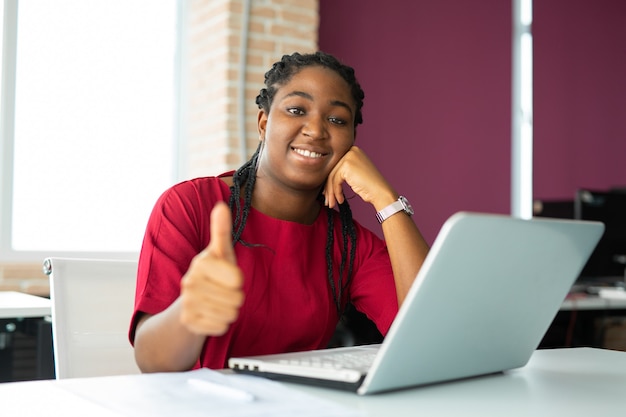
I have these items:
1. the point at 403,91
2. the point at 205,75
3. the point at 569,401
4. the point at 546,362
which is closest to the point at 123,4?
the point at 205,75

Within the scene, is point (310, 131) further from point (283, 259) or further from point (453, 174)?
point (453, 174)

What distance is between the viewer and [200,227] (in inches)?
56.5

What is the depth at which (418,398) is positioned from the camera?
3.00 ft

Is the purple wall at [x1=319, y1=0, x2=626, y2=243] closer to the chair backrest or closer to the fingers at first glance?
the fingers

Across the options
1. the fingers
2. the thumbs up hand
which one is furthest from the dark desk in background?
the thumbs up hand

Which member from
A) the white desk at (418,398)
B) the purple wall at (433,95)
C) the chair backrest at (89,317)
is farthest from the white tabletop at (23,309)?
the purple wall at (433,95)

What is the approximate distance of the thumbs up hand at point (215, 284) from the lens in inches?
30.1

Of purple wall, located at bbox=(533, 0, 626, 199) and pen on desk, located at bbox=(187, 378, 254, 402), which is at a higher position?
purple wall, located at bbox=(533, 0, 626, 199)

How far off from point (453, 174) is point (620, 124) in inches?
63.6

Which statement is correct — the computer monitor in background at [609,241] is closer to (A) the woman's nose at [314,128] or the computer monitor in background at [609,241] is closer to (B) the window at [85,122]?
(B) the window at [85,122]

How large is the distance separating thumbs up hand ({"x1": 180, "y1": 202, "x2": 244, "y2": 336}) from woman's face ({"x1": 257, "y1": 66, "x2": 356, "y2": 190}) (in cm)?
79

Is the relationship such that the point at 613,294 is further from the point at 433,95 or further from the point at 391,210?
the point at 391,210

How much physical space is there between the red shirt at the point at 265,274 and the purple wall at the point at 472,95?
220 centimetres

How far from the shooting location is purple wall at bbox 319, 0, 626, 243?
4066mm
